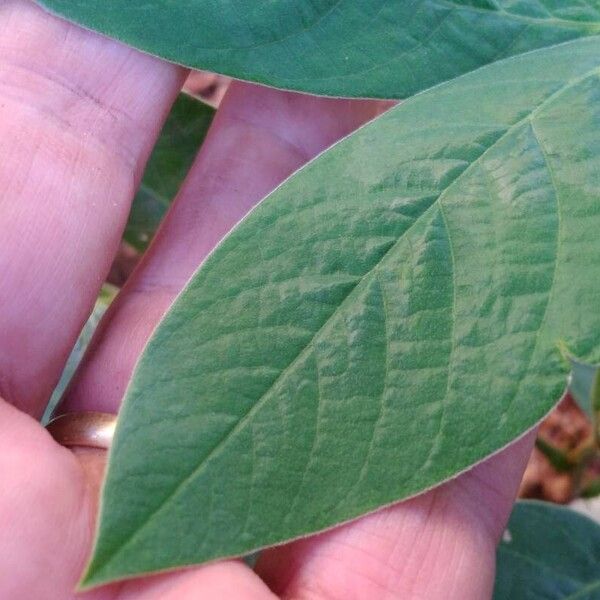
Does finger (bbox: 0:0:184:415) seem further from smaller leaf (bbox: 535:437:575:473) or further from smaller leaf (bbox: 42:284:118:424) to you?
smaller leaf (bbox: 535:437:575:473)

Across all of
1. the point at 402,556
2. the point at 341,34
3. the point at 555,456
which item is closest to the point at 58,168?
the point at 341,34

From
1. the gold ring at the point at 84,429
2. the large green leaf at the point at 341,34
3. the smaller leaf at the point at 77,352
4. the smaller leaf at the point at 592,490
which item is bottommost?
the smaller leaf at the point at 77,352

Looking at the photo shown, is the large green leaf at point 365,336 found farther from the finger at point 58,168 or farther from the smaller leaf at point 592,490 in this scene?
the smaller leaf at point 592,490

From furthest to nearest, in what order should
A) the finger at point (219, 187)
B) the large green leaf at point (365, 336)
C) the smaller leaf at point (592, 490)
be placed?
the smaller leaf at point (592, 490) → the finger at point (219, 187) → the large green leaf at point (365, 336)

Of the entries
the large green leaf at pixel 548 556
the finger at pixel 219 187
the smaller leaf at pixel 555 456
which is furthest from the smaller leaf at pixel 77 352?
the smaller leaf at pixel 555 456

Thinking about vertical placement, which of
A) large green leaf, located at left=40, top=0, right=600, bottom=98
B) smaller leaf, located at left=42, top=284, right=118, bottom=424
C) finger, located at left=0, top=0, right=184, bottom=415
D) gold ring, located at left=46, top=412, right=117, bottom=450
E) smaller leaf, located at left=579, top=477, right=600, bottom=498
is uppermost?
large green leaf, located at left=40, top=0, right=600, bottom=98

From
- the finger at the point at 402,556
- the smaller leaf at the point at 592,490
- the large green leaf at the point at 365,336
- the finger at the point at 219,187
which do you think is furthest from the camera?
the smaller leaf at the point at 592,490

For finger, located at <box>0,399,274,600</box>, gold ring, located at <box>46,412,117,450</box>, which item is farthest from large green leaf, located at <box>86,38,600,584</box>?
gold ring, located at <box>46,412,117,450</box>

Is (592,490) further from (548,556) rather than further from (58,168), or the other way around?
(58,168)

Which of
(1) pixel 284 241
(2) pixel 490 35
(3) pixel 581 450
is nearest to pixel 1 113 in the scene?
(1) pixel 284 241
